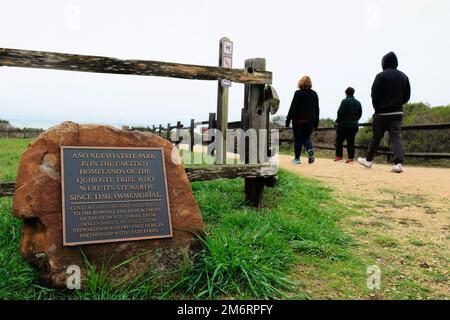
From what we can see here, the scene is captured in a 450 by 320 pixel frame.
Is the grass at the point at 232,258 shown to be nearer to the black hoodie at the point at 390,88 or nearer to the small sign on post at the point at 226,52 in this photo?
the small sign on post at the point at 226,52

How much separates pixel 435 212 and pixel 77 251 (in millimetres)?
4523

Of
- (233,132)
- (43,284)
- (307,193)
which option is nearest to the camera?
(43,284)

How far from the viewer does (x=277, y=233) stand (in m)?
3.71

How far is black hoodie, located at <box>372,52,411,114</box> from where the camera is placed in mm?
7436

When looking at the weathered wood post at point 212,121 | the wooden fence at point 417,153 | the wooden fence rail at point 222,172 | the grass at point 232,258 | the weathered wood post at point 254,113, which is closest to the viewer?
the grass at point 232,258

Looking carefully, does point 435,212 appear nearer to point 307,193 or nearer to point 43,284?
point 307,193

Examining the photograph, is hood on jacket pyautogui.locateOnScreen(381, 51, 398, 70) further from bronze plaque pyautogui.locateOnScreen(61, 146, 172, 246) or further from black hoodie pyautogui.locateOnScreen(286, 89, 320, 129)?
bronze plaque pyautogui.locateOnScreen(61, 146, 172, 246)

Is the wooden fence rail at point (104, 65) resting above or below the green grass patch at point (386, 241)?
above

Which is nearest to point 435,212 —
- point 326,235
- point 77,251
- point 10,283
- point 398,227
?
point 398,227

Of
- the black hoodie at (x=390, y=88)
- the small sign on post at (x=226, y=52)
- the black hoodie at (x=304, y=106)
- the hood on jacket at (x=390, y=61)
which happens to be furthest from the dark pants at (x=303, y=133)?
the small sign on post at (x=226, y=52)

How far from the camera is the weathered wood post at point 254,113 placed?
445cm

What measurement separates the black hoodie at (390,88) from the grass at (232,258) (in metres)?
3.93

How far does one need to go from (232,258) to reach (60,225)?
4.14ft

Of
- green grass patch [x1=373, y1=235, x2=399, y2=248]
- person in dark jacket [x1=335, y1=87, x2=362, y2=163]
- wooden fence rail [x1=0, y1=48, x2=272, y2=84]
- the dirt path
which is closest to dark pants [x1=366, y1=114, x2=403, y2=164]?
the dirt path
